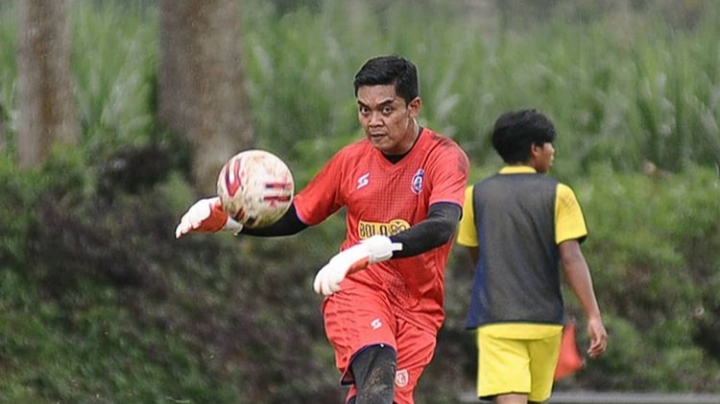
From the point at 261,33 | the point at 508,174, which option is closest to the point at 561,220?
the point at 508,174

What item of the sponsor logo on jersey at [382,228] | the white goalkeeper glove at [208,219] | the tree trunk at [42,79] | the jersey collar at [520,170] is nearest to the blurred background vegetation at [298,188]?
the tree trunk at [42,79]

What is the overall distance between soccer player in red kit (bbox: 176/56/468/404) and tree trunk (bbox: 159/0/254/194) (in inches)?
203

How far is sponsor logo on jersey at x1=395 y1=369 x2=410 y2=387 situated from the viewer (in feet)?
23.1

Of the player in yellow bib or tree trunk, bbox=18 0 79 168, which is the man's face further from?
tree trunk, bbox=18 0 79 168

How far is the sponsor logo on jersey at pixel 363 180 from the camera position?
7.16 m

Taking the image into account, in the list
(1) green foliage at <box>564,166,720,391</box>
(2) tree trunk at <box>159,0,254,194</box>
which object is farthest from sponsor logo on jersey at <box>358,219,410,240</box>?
(2) tree trunk at <box>159,0,254,194</box>

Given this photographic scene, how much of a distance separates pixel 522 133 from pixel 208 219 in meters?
2.02

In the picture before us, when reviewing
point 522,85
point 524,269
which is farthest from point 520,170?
point 522,85

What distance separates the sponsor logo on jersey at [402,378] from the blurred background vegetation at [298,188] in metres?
2.97

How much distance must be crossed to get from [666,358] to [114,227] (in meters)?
4.05

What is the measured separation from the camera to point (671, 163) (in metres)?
14.9

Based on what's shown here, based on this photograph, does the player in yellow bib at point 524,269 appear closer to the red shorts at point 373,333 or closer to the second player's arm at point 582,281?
the second player's arm at point 582,281

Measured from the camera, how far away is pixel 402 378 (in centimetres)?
707

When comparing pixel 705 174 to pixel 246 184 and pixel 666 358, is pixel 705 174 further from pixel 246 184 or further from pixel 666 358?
pixel 246 184
